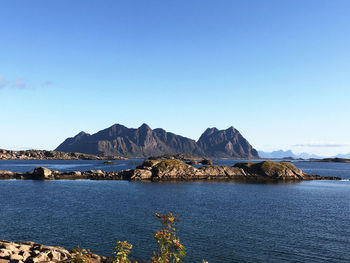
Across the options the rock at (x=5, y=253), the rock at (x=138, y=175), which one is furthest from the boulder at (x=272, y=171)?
the rock at (x=5, y=253)

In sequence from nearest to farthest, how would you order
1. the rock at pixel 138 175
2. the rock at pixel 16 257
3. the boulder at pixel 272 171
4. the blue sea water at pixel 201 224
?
the rock at pixel 16 257 → the blue sea water at pixel 201 224 → the rock at pixel 138 175 → the boulder at pixel 272 171

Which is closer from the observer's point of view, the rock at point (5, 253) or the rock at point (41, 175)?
the rock at point (5, 253)

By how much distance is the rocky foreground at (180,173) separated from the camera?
129500mm

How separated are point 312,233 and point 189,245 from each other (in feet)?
70.7

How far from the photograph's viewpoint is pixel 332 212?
204 feet

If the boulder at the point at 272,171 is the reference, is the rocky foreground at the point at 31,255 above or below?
below

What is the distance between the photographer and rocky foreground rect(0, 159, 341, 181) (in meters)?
130

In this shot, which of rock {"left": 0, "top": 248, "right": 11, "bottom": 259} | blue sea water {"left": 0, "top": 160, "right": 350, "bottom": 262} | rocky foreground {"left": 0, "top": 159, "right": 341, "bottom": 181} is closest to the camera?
rock {"left": 0, "top": 248, "right": 11, "bottom": 259}

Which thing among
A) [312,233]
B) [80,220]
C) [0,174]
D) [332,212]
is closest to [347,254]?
[312,233]

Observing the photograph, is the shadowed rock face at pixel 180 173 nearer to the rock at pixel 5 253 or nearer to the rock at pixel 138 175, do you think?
the rock at pixel 138 175

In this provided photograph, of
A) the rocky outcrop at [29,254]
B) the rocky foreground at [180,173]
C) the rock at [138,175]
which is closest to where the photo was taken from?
the rocky outcrop at [29,254]

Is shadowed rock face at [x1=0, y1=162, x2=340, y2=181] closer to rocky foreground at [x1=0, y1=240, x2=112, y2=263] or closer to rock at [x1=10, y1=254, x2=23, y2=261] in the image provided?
rocky foreground at [x1=0, y1=240, x2=112, y2=263]

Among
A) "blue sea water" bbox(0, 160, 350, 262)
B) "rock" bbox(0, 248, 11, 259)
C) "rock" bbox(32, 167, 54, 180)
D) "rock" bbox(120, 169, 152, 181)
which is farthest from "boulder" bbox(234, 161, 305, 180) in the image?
"rock" bbox(0, 248, 11, 259)

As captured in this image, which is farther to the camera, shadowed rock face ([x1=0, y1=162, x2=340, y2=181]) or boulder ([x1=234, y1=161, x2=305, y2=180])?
boulder ([x1=234, y1=161, x2=305, y2=180])
